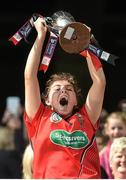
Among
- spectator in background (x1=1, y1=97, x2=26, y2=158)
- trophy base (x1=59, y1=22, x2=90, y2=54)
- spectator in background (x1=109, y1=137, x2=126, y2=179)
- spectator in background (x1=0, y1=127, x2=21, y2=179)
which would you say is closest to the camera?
trophy base (x1=59, y1=22, x2=90, y2=54)

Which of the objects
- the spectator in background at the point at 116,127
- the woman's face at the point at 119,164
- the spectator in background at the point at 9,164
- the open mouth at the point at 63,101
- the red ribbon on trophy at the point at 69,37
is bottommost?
the spectator in background at the point at 9,164

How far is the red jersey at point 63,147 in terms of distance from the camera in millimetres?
5371

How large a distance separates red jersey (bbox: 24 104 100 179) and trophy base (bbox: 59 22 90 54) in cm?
46

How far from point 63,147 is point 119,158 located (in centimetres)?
69

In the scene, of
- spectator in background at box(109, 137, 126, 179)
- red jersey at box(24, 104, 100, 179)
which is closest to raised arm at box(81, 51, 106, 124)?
red jersey at box(24, 104, 100, 179)

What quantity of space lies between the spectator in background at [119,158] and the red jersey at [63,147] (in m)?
0.46

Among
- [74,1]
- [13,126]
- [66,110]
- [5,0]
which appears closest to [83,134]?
[66,110]

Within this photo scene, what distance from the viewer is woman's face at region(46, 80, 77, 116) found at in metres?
5.53

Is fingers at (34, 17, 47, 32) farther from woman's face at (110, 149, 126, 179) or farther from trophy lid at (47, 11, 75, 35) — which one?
Answer: woman's face at (110, 149, 126, 179)

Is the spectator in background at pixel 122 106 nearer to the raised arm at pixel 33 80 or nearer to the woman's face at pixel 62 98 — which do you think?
the woman's face at pixel 62 98

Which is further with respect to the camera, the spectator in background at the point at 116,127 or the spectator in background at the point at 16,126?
the spectator in background at the point at 16,126

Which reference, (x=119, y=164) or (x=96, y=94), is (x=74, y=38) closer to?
(x=96, y=94)

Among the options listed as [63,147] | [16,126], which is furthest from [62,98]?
[16,126]

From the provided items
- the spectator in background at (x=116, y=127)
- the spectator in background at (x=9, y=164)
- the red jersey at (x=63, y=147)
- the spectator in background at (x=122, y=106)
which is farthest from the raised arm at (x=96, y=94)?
the spectator in background at (x=122, y=106)
